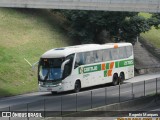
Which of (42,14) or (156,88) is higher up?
(42,14)

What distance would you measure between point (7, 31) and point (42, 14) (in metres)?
6.45

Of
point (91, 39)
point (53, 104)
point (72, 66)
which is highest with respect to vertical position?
point (91, 39)

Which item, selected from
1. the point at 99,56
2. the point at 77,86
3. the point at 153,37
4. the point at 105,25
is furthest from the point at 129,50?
the point at 153,37

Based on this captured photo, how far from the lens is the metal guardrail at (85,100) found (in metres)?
30.2

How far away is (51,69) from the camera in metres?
41.8

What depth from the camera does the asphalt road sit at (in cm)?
3050

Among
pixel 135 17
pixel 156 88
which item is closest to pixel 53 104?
pixel 156 88

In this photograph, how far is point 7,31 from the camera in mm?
54344

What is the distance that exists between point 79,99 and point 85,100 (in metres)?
0.50

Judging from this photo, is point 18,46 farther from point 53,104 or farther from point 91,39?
point 53,104

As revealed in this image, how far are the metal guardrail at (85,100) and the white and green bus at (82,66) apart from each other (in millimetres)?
2996

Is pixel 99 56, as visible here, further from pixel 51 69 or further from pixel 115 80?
pixel 51 69

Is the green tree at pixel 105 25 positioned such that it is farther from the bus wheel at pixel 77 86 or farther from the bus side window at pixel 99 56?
the bus wheel at pixel 77 86

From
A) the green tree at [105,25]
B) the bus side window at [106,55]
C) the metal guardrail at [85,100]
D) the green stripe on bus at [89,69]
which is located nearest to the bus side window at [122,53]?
the bus side window at [106,55]
